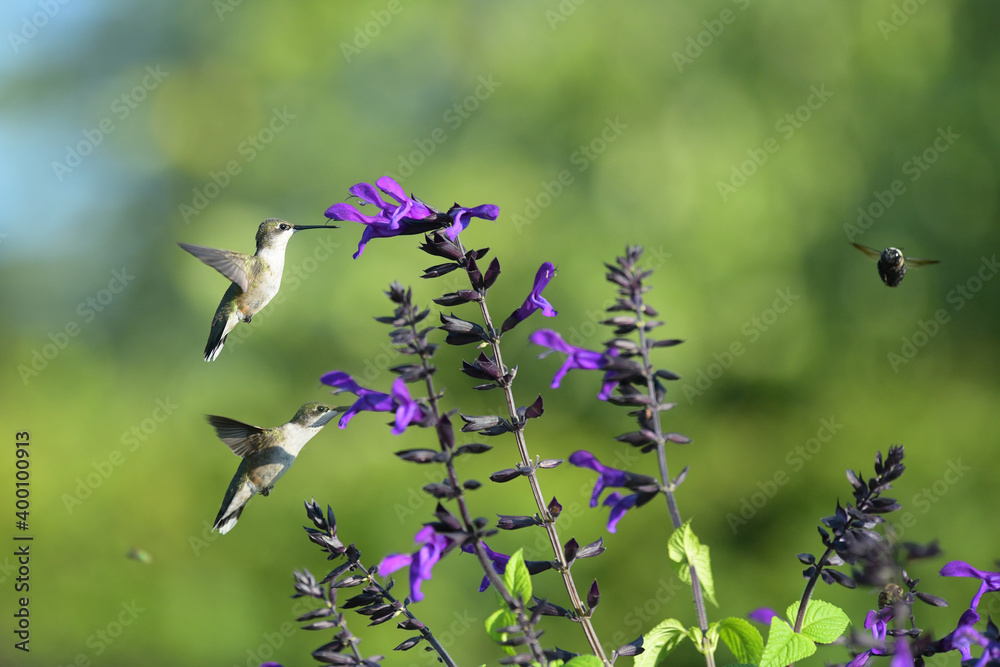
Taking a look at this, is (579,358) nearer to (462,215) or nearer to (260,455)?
(462,215)

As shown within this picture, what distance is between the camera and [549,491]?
186 inches

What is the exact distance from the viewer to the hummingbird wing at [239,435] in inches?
57.6

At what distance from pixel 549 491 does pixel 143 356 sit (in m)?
3.06

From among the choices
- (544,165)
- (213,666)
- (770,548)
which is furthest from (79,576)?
(770,548)

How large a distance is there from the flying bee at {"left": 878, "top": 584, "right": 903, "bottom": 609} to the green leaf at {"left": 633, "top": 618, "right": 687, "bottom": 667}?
237 millimetres

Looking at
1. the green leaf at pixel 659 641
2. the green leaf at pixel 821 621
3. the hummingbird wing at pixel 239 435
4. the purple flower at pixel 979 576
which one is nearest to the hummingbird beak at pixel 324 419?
the hummingbird wing at pixel 239 435

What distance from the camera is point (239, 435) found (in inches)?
62.8

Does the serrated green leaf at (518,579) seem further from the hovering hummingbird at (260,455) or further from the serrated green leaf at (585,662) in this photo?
the hovering hummingbird at (260,455)

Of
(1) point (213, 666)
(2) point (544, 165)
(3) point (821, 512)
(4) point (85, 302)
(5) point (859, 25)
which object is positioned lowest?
(1) point (213, 666)

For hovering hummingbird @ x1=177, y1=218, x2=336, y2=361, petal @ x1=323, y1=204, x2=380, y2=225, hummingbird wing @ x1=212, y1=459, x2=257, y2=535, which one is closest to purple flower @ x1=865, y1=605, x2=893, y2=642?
petal @ x1=323, y1=204, x2=380, y2=225

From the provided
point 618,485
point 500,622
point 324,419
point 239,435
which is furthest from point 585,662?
point 239,435

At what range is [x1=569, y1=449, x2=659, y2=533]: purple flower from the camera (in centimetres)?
98

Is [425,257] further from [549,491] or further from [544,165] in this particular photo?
[549,491]

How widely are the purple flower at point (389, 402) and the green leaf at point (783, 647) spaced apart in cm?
49
